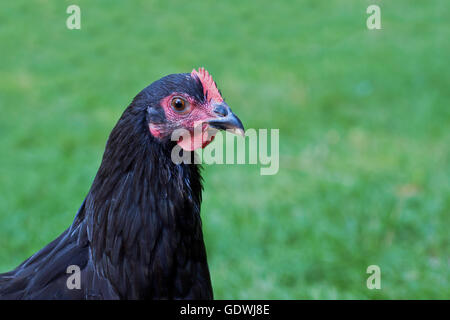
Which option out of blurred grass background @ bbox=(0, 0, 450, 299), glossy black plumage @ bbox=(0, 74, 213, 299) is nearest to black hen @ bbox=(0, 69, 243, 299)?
glossy black plumage @ bbox=(0, 74, 213, 299)

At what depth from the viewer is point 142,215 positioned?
179 centimetres

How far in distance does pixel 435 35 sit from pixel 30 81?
518 cm

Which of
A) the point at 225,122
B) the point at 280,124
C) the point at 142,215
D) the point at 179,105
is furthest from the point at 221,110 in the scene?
the point at 280,124

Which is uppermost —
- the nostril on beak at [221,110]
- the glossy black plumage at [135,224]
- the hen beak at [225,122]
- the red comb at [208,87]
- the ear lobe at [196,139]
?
the red comb at [208,87]

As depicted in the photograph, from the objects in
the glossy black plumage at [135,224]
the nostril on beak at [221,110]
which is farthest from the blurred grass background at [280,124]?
the nostril on beak at [221,110]

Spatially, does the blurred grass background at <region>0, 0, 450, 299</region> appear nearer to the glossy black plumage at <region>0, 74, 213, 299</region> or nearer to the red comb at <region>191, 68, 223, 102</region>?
the glossy black plumage at <region>0, 74, 213, 299</region>

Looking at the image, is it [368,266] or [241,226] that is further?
[241,226]

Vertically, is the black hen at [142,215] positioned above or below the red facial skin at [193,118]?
below

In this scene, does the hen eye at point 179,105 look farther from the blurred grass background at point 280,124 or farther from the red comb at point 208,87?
the blurred grass background at point 280,124

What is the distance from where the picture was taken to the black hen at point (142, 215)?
70.7 inches

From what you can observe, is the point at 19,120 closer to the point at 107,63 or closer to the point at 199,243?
the point at 107,63

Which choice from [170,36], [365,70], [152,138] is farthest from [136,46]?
[152,138]

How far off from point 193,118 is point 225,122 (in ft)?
0.39

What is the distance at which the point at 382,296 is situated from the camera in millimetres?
3172
